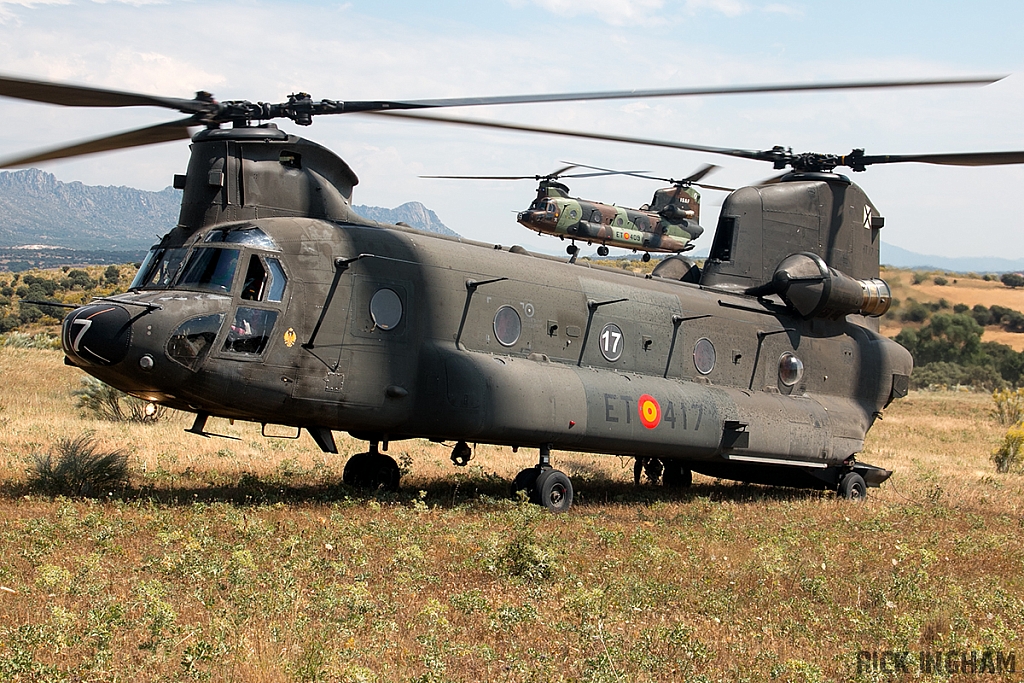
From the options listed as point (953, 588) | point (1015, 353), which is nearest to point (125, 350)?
point (953, 588)

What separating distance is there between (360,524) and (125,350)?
10.1ft

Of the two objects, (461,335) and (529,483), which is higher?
(461,335)

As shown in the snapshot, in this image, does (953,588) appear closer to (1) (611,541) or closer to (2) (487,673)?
(1) (611,541)

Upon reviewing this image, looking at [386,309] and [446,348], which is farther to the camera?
[446,348]

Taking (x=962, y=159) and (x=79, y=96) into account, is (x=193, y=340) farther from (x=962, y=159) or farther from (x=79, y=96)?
(x=962, y=159)

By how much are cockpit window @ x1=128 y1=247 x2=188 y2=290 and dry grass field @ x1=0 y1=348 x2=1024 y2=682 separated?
2.44 meters

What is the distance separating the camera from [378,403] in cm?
1254

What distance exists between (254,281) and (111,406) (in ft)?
39.3

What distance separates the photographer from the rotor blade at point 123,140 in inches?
457

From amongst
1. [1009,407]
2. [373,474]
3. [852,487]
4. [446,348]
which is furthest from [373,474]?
[1009,407]

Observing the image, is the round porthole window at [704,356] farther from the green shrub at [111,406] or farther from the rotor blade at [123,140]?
the green shrub at [111,406]

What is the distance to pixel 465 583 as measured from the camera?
367 inches

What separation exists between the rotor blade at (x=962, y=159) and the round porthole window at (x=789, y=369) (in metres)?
3.53

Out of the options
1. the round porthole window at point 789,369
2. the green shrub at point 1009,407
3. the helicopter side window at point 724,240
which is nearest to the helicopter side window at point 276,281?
the helicopter side window at point 724,240
